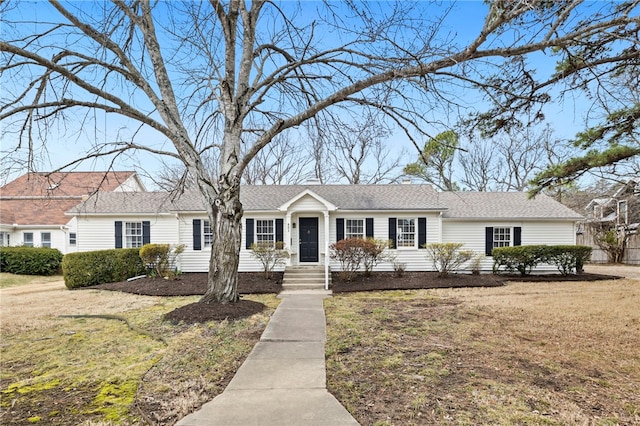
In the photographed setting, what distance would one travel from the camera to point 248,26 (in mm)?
7504

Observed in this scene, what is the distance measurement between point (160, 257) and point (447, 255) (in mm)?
11008

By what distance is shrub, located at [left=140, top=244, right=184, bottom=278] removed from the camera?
13.1 meters

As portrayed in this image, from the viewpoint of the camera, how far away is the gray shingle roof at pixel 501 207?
15.1 metres

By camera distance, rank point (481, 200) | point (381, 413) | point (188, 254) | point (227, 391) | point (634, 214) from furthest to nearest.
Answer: point (634, 214) < point (481, 200) < point (188, 254) < point (227, 391) < point (381, 413)

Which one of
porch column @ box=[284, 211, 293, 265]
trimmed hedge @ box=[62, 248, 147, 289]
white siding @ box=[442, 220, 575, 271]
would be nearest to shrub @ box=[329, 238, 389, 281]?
porch column @ box=[284, 211, 293, 265]

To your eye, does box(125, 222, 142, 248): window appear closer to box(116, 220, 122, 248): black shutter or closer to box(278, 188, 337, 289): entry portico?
box(116, 220, 122, 248): black shutter

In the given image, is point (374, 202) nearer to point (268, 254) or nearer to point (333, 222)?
point (333, 222)

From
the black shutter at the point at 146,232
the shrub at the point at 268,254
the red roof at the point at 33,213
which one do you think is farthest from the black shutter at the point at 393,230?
the red roof at the point at 33,213

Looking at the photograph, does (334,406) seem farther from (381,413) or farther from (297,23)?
(297,23)

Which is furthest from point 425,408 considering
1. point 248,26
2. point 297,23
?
point 248,26

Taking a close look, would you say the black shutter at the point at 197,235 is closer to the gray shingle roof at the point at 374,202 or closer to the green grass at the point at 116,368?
the gray shingle roof at the point at 374,202

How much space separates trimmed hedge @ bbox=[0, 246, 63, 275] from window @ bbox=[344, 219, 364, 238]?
15432mm

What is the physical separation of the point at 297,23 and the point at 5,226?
2187cm

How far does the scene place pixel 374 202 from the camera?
15039 mm
